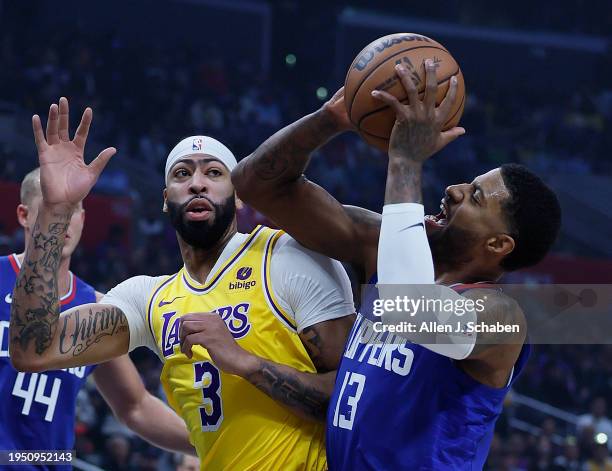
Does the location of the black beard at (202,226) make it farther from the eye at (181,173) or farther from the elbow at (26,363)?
the elbow at (26,363)

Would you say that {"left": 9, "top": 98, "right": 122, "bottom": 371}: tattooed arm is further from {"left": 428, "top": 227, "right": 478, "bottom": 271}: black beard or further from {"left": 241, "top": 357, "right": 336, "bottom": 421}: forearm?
{"left": 428, "top": 227, "right": 478, "bottom": 271}: black beard

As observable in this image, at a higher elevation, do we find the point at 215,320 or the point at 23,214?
the point at 23,214

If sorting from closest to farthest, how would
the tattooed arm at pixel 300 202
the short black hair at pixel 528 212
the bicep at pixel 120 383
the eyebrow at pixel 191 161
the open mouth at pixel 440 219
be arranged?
1. the short black hair at pixel 528 212
2. the open mouth at pixel 440 219
3. the tattooed arm at pixel 300 202
4. the eyebrow at pixel 191 161
5. the bicep at pixel 120 383

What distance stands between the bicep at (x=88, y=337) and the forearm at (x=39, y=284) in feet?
0.30

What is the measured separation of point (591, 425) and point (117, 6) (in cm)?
1210

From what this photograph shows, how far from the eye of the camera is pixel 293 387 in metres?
3.14

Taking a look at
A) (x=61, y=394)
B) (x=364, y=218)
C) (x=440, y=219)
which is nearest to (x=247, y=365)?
(x=364, y=218)

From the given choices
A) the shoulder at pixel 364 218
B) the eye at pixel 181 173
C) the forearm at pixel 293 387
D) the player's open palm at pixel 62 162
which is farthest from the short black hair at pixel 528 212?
the player's open palm at pixel 62 162

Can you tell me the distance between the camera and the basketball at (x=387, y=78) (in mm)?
2832

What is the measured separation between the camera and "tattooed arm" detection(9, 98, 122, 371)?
3.15 m

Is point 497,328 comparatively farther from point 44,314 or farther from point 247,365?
point 44,314

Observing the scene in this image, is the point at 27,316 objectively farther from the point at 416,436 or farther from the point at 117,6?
the point at 117,6

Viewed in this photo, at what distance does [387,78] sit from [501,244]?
2.15ft

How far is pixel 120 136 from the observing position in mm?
13750
